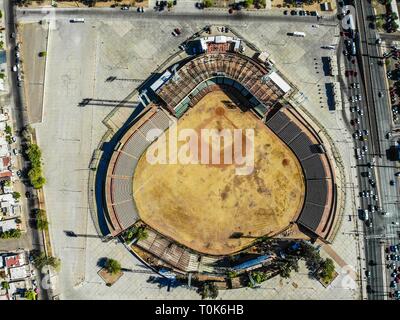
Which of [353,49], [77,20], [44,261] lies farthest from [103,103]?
[353,49]

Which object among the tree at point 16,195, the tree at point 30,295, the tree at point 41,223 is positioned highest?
the tree at point 16,195

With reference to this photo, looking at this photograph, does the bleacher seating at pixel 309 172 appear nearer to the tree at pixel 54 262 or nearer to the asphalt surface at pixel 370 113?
the asphalt surface at pixel 370 113

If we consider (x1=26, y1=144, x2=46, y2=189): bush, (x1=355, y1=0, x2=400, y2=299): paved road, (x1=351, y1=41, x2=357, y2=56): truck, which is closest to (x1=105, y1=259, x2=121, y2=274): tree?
(x1=26, y1=144, x2=46, y2=189): bush

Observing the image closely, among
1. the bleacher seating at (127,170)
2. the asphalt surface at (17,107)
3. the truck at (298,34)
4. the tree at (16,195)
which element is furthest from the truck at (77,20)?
the truck at (298,34)

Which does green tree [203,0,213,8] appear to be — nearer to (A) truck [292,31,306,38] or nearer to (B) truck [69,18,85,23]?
(A) truck [292,31,306,38]

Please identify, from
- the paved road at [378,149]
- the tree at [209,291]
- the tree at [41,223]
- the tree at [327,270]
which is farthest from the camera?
the paved road at [378,149]

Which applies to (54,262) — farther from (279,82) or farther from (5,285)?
(279,82)

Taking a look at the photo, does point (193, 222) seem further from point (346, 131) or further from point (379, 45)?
point (379, 45)
